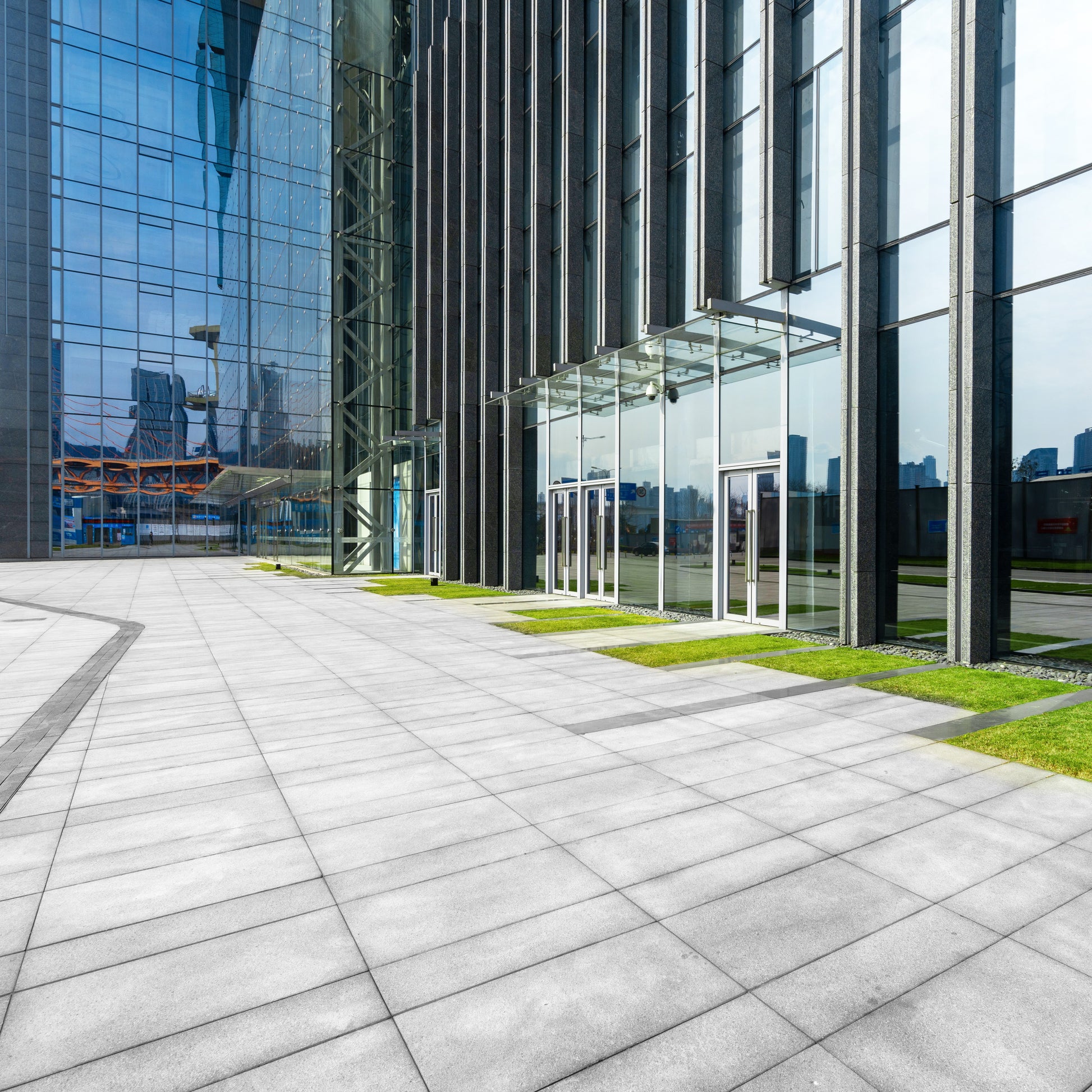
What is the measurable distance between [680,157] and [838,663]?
1263 centimetres

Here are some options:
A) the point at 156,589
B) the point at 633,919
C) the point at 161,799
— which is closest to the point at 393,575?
the point at 156,589

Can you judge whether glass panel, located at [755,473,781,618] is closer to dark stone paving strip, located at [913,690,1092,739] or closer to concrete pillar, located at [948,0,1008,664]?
concrete pillar, located at [948,0,1008,664]

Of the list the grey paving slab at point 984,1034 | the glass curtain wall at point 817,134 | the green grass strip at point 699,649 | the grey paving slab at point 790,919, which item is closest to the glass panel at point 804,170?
the glass curtain wall at point 817,134

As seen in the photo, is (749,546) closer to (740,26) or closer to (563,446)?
(563,446)

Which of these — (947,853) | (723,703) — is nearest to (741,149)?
(723,703)

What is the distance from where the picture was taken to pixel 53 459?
46250mm

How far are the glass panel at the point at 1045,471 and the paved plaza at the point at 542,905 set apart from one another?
451 centimetres

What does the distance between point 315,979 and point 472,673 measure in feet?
22.6

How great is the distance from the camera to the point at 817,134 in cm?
1352

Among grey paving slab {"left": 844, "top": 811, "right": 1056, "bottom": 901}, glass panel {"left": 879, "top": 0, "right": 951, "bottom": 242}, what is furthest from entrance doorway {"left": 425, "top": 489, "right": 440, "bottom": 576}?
grey paving slab {"left": 844, "top": 811, "right": 1056, "bottom": 901}

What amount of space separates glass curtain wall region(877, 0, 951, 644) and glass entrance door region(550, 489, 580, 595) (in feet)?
34.3

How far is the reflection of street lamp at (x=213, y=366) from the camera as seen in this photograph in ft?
169

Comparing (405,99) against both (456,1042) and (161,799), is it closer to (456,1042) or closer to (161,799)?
(161,799)

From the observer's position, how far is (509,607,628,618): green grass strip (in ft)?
56.1
